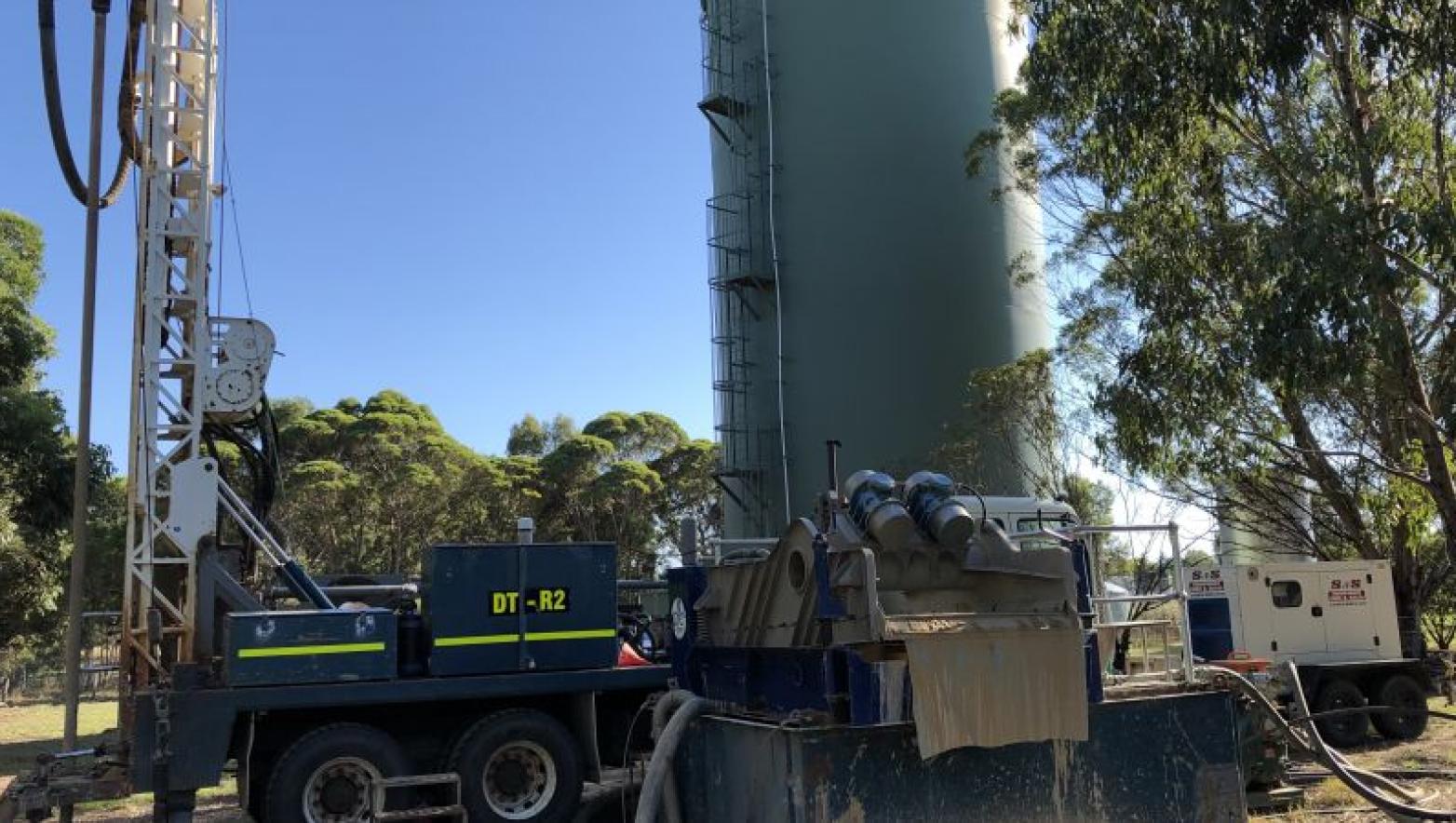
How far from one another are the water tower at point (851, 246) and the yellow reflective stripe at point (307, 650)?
73.4 feet

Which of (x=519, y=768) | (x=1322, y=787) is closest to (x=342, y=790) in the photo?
(x=519, y=768)

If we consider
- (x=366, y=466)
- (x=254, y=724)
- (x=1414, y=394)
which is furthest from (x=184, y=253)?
(x=366, y=466)

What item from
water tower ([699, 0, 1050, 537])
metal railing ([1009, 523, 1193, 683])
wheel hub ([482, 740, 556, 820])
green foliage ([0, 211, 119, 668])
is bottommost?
wheel hub ([482, 740, 556, 820])

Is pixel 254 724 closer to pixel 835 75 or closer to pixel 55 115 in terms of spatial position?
pixel 55 115

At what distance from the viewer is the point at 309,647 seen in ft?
31.7

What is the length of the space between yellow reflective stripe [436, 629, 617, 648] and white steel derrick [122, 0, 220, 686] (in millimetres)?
2427

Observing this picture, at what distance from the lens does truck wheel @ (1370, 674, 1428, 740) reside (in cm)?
1741

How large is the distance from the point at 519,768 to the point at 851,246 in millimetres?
24129

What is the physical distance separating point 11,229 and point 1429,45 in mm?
22416

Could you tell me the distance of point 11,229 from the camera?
21.3 m

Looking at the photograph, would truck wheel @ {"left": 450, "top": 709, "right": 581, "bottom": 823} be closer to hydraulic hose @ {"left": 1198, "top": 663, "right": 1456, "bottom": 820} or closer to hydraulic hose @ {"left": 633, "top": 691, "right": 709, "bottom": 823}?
hydraulic hose @ {"left": 633, "top": 691, "right": 709, "bottom": 823}

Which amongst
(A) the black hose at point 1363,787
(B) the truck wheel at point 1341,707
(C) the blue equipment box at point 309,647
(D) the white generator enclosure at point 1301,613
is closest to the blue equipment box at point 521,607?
(C) the blue equipment box at point 309,647

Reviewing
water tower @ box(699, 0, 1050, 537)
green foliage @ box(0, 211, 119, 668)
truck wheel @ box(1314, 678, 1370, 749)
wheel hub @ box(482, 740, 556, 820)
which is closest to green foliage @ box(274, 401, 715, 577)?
water tower @ box(699, 0, 1050, 537)

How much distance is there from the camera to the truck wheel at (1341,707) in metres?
17.2
